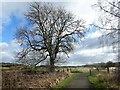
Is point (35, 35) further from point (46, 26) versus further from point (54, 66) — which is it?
point (54, 66)

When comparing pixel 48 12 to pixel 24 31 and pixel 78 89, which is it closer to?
pixel 24 31

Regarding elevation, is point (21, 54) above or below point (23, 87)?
above

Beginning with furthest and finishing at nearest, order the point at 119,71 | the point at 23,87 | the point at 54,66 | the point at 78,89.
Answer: the point at 54,66 → the point at 78,89 → the point at 119,71 → the point at 23,87

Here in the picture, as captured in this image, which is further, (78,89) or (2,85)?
(78,89)

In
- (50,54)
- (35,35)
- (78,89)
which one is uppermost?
(35,35)

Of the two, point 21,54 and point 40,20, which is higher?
point 40,20

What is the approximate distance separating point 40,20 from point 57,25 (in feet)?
10.1

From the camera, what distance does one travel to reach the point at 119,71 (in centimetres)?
2392

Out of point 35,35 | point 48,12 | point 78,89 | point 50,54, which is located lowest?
point 78,89

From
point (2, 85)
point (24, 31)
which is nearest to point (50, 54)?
point (24, 31)

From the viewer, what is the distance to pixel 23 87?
20.7 metres

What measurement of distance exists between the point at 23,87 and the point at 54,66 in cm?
2766

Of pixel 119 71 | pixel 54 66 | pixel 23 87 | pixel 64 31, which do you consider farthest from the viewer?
pixel 64 31

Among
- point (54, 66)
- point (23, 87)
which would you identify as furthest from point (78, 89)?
point (54, 66)
